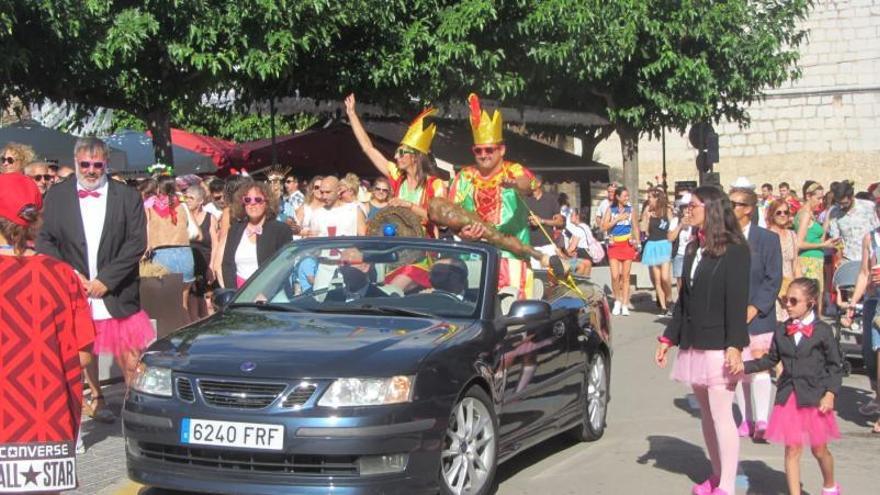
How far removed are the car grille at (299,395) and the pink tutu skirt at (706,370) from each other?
2.22m

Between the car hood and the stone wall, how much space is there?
3638 centimetres

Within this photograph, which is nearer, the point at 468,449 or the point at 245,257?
the point at 468,449

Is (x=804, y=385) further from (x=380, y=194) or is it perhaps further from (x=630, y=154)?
(x=630, y=154)

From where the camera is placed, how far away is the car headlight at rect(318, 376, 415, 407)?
6.40 meters

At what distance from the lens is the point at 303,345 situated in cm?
681

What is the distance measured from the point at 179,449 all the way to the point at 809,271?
11.5 meters

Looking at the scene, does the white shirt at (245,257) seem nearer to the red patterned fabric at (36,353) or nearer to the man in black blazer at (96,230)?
the man in black blazer at (96,230)

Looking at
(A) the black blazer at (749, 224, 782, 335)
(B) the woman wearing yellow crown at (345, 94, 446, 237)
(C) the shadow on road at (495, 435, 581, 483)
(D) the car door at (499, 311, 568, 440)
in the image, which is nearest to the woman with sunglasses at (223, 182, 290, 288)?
(B) the woman wearing yellow crown at (345, 94, 446, 237)

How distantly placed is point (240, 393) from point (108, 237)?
2.65 meters

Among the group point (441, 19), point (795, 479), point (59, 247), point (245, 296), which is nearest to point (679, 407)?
point (795, 479)

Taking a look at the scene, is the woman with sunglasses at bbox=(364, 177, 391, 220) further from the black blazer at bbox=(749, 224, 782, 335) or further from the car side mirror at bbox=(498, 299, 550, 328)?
the car side mirror at bbox=(498, 299, 550, 328)

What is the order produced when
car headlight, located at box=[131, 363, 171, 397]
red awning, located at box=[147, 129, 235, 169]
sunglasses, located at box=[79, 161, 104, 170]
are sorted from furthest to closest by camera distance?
red awning, located at box=[147, 129, 235, 169] → sunglasses, located at box=[79, 161, 104, 170] → car headlight, located at box=[131, 363, 171, 397]

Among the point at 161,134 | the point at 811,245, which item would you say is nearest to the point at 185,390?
the point at 811,245

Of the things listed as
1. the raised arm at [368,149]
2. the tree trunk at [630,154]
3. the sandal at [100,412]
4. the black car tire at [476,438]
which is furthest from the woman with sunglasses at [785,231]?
the tree trunk at [630,154]
